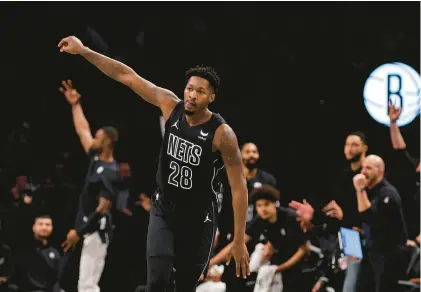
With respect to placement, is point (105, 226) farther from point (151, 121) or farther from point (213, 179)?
point (213, 179)

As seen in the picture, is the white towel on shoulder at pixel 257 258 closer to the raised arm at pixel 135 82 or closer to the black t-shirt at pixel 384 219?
the black t-shirt at pixel 384 219

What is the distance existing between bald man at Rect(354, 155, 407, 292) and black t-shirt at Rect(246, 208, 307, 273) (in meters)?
0.66

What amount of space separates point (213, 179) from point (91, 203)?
423cm

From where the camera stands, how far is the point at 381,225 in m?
8.59

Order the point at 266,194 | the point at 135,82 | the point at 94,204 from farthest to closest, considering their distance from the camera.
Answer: the point at 94,204
the point at 266,194
the point at 135,82

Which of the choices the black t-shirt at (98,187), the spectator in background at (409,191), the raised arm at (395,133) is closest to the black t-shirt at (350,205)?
the raised arm at (395,133)

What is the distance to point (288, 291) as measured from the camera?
342 inches

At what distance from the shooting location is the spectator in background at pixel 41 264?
9758 mm

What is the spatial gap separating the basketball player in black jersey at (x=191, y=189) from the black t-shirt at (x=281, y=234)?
9.70ft

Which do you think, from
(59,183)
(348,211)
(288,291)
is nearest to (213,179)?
(288,291)

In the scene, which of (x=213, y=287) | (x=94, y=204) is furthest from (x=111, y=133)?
(x=213, y=287)

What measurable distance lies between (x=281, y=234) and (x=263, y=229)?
23 centimetres

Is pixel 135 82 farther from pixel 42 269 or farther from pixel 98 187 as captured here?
pixel 42 269

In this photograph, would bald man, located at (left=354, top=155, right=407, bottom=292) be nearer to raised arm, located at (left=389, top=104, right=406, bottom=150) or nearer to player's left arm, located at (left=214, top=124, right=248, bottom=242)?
raised arm, located at (left=389, top=104, right=406, bottom=150)
